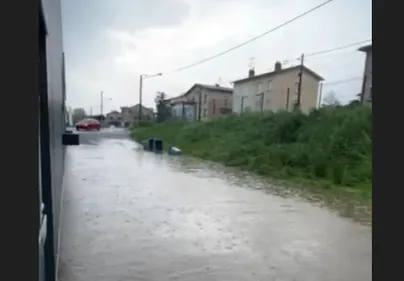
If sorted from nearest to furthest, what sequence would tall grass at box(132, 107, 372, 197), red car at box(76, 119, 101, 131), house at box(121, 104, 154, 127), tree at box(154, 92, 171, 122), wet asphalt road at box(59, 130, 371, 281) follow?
wet asphalt road at box(59, 130, 371, 281), tall grass at box(132, 107, 372, 197), red car at box(76, 119, 101, 131), tree at box(154, 92, 171, 122), house at box(121, 104, 154, 127)

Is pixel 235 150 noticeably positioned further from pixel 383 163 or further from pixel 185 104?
pixel 185 104

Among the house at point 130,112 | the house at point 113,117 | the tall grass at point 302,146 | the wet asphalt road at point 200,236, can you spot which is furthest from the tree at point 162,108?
the wet asphalt road at point 200,236

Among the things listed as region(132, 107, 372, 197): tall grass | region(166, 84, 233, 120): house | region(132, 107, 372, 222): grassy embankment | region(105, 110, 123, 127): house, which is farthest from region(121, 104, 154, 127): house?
region(132, 107, 372, 222): grassy embankment

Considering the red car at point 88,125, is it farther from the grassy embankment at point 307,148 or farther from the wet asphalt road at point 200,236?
the wet asphalt road at point 200,236

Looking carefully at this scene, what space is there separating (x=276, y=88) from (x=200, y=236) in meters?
22.2

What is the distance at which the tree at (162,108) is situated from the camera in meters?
29.4

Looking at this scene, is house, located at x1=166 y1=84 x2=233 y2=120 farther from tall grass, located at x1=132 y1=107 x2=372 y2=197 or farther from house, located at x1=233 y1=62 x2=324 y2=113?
tall grass, located at x1=132 y1=107 x2=372 y2=197

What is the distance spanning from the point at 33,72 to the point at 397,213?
125cm

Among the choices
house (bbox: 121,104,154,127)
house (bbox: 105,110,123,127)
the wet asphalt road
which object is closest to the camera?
the wet asphalt road

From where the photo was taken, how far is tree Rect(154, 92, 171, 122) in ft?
96.4

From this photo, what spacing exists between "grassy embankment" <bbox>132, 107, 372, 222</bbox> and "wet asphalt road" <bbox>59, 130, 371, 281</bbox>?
2283 millimetres

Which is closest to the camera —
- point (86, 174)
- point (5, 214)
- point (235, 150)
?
point (5, 214)

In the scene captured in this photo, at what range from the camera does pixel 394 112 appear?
140cm

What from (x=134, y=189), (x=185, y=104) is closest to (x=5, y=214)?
(x=134, y=189)
